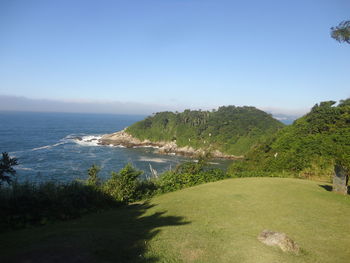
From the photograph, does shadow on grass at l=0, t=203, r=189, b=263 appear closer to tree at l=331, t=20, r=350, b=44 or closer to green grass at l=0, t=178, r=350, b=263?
green grass at l=0, t=178, r=350, b=263

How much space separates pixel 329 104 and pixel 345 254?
41488 millimetres

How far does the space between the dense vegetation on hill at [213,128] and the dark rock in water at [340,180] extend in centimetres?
5421

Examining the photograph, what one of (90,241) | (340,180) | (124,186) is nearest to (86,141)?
(124,186)

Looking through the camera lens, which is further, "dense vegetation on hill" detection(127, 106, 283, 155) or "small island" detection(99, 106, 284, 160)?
"dense vegetation on hill" detection(127, 106, 283, 155)

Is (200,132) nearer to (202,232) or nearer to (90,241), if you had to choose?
(202,232)

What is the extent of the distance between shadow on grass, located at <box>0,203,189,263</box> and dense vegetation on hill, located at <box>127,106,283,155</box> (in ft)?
188

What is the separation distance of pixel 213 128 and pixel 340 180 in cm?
7287

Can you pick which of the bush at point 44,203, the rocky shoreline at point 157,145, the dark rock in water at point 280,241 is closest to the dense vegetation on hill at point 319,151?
the dark rock in water at point 280,241

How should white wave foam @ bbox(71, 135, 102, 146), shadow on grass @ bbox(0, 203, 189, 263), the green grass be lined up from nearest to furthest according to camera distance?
shadow on grass @ bbox(0, 203, 189, 263) < the green grass < white wave foam @ bbox(71, 135, 102, 146)

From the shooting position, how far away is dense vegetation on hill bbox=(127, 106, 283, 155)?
6844 cm

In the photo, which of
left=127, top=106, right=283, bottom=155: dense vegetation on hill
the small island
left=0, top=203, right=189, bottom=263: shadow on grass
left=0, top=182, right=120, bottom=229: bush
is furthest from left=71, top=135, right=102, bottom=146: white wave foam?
left=0, top=203, right=189, bottom=263: shadow on grass

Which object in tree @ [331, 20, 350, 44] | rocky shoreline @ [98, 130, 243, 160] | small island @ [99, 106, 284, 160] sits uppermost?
tree @ [331, 20, 350, 44]

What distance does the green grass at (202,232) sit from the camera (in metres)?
4.46

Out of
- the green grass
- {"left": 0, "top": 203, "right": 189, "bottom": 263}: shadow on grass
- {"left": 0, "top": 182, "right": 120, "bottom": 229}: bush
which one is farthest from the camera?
{"left": 0, "top": 182, "right": 120, "bottom": 229}: bush
